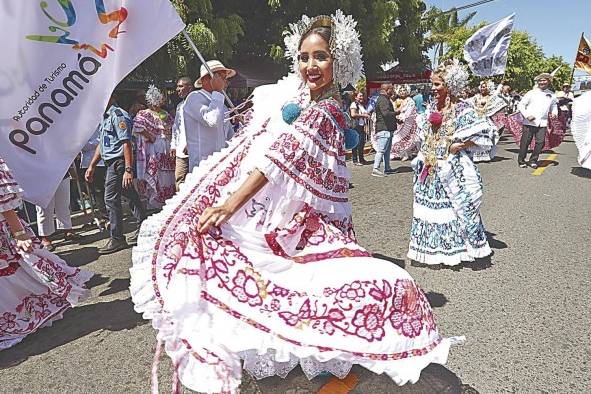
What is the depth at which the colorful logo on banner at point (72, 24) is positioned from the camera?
3.06 meters

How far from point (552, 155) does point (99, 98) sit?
36.2 ft

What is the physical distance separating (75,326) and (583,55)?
46.7ft

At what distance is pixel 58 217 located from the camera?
550 centimetres

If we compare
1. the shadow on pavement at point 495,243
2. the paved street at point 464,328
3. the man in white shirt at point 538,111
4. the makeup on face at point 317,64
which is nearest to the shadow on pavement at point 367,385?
the paved street at point 464,328

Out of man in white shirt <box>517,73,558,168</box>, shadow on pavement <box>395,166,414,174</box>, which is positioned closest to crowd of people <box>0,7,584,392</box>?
shadow on pavement <box>395,166,414,174</box>

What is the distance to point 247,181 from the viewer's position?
1947 mm

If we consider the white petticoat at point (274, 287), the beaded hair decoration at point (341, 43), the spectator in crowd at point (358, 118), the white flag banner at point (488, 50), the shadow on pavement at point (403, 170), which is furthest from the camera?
the spectator in crowd at point (358, 118)

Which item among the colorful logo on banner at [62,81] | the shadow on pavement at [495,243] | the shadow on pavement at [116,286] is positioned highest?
the colorful logo on banner at [62,81]

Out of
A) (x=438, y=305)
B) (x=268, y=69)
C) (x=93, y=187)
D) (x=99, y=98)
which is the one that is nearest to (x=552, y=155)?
(x=268, y=69)

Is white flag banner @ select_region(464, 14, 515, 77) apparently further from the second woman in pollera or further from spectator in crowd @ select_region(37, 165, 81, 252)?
spectator in crowd @ select_region(37, 165, 81, 252)

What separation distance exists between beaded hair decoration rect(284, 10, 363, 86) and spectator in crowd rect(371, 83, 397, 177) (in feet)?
22.4

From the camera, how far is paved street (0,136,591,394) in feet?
8.42

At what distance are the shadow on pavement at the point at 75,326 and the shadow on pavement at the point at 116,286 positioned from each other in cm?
21

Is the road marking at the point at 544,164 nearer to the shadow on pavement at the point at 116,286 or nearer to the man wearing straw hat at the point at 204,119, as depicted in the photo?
the man wearing straw hat at the point at 204,119
